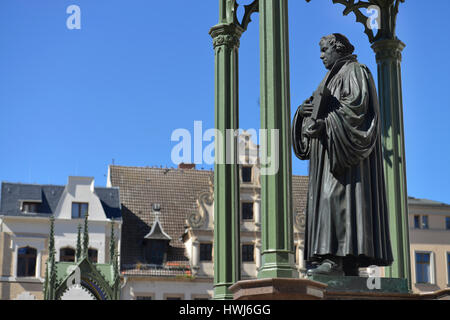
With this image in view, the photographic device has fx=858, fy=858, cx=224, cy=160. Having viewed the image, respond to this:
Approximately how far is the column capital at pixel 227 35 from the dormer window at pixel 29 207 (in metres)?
38.0

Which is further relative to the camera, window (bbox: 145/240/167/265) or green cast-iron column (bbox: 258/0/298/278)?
window (bbox: 145/240/167/265)

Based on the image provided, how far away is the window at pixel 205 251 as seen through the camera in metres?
48.0

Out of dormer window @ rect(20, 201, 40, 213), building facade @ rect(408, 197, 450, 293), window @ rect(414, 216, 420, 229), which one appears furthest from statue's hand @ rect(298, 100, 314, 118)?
window @ rect(414, 216, 420, 229)

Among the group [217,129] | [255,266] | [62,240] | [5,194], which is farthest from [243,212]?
[217,129]

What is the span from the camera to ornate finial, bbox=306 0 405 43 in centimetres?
1166

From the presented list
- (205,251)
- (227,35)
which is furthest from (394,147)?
(205,251)

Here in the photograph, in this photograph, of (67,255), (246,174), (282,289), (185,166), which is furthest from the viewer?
(185,166)

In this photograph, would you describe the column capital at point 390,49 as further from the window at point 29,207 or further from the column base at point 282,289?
the window at point 29,207

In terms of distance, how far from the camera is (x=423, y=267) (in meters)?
48.2

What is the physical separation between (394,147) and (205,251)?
3735 centimetres

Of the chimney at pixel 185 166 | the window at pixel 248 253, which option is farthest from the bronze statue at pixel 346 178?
the chimney at pixel 185 166

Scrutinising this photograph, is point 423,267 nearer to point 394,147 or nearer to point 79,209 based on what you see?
point 79,209

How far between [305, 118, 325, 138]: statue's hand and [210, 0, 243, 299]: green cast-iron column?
4.22ft

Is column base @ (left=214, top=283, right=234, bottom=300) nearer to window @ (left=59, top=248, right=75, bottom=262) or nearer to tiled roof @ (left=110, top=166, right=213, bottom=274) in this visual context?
tiled roof @ (left=110, top=166, right=213, bottom=274)
